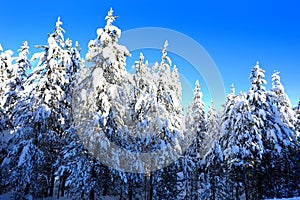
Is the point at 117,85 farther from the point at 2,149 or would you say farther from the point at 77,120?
the point at 2,149

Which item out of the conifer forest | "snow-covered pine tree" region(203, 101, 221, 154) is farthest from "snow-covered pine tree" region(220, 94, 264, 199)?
"snow-covered pine tree" region(203, 101, 221, 154)

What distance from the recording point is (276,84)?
1130 inches

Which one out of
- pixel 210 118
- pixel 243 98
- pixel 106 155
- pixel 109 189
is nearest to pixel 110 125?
pixel 106 155

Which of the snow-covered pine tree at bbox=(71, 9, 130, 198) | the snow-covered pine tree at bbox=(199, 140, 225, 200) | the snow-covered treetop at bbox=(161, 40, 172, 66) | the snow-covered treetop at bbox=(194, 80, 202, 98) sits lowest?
the snow-covered pine tree at bbox=(199, 140, 225, 200)

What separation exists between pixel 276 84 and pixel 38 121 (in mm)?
25902

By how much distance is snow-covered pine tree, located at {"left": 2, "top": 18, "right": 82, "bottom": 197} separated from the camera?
54.5 ft

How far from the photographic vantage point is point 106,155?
15398 millimetres

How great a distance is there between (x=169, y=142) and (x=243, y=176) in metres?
7.46

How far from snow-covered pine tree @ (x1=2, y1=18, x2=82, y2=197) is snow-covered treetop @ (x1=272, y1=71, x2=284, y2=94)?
2326cm

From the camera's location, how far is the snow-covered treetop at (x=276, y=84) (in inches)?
1110

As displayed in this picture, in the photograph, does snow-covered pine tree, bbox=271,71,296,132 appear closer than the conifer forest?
No

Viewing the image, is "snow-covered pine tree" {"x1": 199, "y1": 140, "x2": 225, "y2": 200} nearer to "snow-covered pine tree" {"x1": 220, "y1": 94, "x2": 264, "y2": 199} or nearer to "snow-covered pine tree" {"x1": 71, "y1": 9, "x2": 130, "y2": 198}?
"snow-covered pine tree" {"x1": 220, "y1": 94, "x2": 264, "y2": 199}

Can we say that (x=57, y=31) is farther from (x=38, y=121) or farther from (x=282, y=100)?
(x=282, y=100)

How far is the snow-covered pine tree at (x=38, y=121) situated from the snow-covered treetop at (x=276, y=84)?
23.3m
